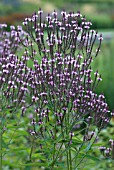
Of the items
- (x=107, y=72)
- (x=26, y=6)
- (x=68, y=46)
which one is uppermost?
(x=26, y=6)

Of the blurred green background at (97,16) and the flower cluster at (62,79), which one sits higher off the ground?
the blurred green background at (97,16)

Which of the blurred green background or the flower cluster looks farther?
the blurred green background

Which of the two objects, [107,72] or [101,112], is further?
[107,72]

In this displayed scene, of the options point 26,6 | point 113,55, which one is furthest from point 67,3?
Answer: point 113,55

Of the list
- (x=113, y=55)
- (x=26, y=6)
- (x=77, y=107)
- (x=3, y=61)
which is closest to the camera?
(x=77, y=107)

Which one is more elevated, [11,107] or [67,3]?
[67,3]

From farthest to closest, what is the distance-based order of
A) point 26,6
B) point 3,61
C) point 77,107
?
point 26,6 < point 3,61 < point 77,107

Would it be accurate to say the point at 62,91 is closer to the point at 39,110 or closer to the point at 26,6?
the point at 39,110

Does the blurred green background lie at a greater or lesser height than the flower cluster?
greater
